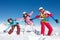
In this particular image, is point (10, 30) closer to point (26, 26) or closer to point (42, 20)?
point (26, 26)

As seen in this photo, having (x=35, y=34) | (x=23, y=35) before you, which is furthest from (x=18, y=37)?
(x=35, y=34)

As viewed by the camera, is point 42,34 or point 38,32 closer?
point 42,34

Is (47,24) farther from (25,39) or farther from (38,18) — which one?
(25,39)

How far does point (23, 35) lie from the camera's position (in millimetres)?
5543

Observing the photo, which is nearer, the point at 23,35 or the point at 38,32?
the point at 23,35

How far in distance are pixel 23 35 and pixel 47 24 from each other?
57 cm

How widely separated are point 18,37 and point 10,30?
0.34 metres

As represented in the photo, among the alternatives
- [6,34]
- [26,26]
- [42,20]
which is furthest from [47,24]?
[6,34]

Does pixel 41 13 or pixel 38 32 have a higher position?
pixel 41 13

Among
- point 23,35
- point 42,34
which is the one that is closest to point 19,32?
point 23,35

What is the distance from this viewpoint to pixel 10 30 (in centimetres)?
571

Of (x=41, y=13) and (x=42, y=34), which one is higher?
(x=41, y=13)

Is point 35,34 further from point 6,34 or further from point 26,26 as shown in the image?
point 6,34

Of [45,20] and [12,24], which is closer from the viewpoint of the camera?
[45,20]
